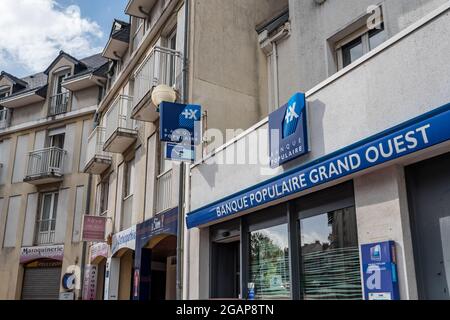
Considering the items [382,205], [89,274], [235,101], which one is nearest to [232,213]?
[382,205]

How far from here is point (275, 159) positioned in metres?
7.70

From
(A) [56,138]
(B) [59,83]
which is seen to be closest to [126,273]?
(A) [56,138]

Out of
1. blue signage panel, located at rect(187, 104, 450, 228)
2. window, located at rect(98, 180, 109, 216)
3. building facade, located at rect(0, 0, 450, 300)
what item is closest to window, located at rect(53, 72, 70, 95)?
building facade, located at rect(0, 0, 450, 300)

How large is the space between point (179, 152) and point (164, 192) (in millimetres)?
2422

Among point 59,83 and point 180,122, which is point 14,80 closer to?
point 59,83

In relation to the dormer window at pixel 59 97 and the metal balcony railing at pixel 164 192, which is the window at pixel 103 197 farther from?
the metal balcony railing at pixel 164 192

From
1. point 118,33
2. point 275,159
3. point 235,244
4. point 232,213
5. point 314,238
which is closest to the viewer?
point 314,238

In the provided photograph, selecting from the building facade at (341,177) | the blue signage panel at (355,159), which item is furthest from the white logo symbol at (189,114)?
the blue signage panel at (355,159)

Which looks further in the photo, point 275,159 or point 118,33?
point 118,33

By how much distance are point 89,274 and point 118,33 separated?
922 cm

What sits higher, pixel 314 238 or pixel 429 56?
pixel 429 56

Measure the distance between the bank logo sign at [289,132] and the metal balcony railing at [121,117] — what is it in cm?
836

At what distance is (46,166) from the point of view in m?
22.9
